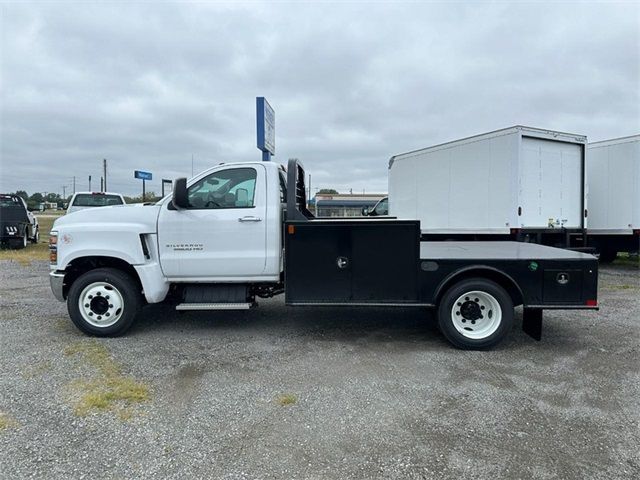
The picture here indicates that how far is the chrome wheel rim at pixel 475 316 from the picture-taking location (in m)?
4.79

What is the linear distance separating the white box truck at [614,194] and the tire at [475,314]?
28.3ft

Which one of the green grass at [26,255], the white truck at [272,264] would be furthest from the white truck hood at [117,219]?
the green grass at [26,255]

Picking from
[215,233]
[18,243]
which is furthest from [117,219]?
[18,243]

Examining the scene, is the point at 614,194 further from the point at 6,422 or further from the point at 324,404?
the point at 6,422

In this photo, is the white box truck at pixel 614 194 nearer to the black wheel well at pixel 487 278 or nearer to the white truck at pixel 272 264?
the white truck at pixel 272 264

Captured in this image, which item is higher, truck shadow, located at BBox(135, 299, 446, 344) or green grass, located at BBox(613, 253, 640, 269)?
green grass, located at BBox(613, 253, 640, 269)

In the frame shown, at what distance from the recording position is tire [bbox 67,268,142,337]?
507 centimetres

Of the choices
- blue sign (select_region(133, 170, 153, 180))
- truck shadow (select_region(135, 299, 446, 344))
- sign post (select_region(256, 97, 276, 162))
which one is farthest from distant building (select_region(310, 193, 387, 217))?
truck shadow (select_region(135, 299, 446, 344))

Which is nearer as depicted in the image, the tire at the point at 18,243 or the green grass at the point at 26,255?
the green grass at the point at 26,255

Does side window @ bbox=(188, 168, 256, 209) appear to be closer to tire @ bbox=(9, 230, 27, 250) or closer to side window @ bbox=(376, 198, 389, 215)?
side window @ bbox=(376, 198, 389, 215)

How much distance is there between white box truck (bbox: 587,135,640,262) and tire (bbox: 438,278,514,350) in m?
8.62

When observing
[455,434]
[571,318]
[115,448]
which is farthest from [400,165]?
[115,448]

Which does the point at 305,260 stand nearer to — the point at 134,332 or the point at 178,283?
the point at 178,283

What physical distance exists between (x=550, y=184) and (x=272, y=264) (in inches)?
301
